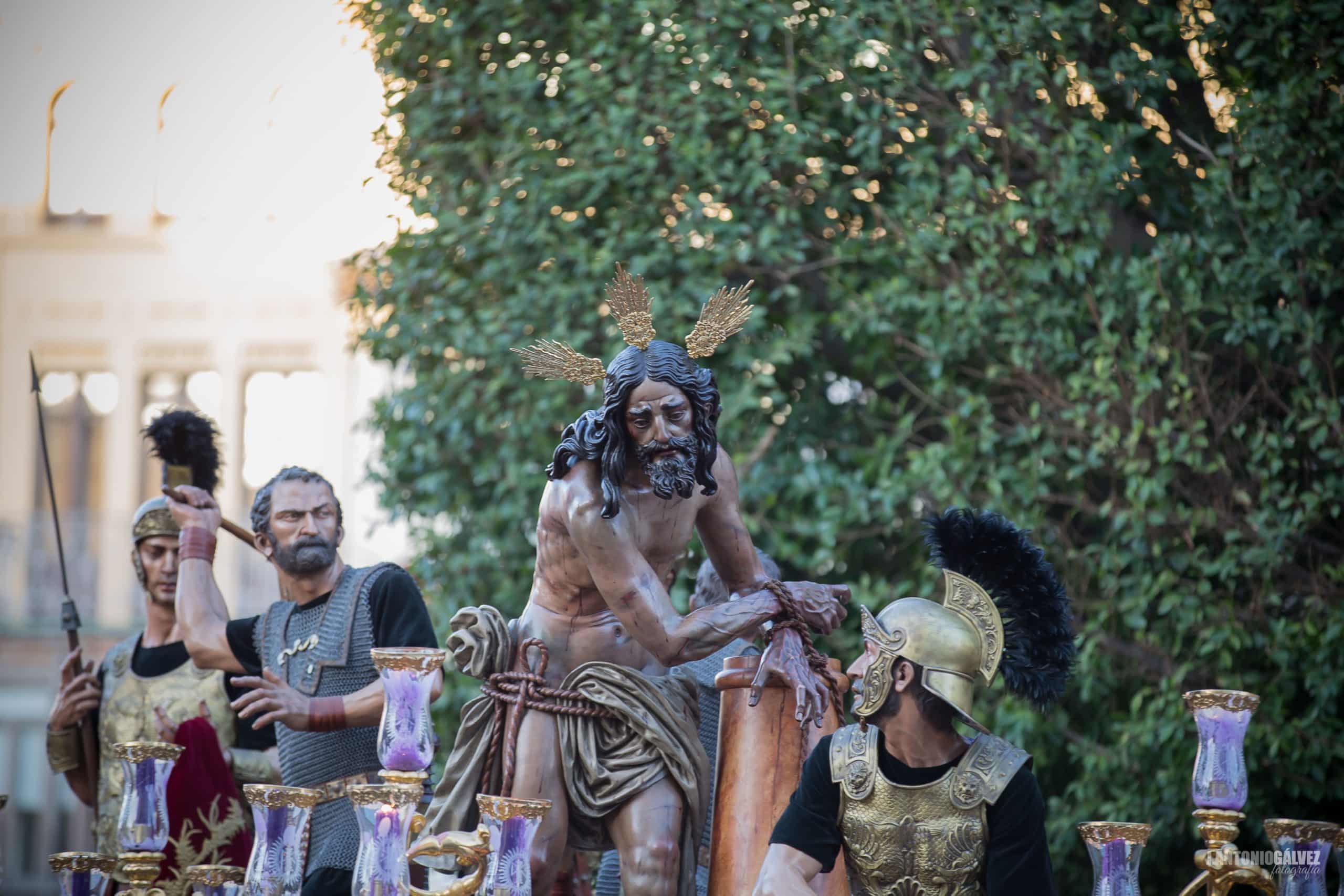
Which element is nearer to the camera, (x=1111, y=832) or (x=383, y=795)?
(x=383, y=795)

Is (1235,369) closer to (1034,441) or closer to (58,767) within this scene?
(1034,441)

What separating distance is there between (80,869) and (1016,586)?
294 cm

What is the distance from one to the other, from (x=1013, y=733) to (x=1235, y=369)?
1.93 meters

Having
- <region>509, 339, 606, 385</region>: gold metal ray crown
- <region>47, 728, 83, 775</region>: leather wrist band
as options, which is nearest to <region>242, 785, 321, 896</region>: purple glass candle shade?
<region>509, 339, 606, 385</region>: gold metal ray crown

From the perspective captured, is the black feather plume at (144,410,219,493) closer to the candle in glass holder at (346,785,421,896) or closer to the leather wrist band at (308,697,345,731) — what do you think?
the leather wrist band at (308,697,345,731)

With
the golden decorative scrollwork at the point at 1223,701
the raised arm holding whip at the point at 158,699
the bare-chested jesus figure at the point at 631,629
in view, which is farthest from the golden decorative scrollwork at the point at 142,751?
the golden decorative scrollwork at the point at 1223,701

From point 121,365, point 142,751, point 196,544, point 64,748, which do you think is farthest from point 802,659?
point 121,365

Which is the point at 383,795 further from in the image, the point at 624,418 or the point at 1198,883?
the point at 1198,883

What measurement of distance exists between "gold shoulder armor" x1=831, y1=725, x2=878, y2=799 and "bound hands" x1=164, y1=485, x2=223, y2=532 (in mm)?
2999

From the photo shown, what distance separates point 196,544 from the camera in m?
6.66

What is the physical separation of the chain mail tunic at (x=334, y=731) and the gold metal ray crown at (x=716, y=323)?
1.38m

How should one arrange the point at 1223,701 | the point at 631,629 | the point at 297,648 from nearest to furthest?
the point at 1223,701 → the point at 631,629 → the point at 297,648

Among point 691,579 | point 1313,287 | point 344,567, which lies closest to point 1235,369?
point 1313,287

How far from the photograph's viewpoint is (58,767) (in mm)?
→ 7441
